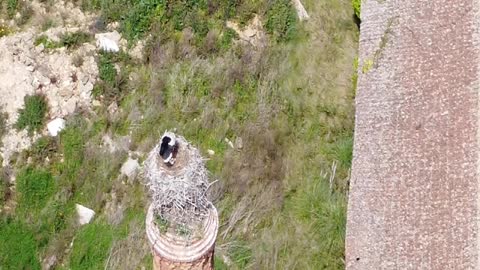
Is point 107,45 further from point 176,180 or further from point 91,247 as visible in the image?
point 176,180

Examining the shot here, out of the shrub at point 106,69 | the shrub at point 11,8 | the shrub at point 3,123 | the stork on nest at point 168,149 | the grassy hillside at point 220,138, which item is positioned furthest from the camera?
the shrub at point 11,8

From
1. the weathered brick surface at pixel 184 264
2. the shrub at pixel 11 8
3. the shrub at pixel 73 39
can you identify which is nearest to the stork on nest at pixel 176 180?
the weathered brick surface at pixel 184 264

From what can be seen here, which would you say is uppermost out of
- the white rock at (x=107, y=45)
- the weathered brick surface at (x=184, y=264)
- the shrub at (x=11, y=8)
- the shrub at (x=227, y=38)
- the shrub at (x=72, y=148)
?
the weathered brick surface at (x=184, y=264)

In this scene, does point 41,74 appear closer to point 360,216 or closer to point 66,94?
point 66,94

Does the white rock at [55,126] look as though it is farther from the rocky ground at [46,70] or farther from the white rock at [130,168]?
the white rock at [130,168]

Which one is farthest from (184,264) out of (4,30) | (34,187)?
(4,30)

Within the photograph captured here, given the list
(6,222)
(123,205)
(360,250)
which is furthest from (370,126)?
(6,222)
